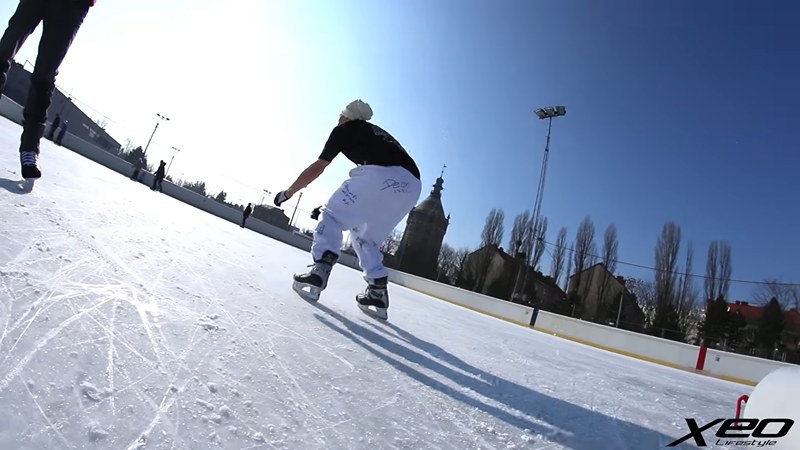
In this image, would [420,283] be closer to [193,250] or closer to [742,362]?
[742,362]

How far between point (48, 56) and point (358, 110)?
6.71ft

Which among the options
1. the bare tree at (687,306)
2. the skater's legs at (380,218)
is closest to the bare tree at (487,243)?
the bare tree at (687,306)

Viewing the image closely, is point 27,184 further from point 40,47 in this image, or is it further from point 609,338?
point 609,338

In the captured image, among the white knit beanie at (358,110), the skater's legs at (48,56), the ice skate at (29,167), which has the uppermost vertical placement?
the white knit beanie at (358,110)

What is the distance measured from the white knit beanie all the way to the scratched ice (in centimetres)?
146

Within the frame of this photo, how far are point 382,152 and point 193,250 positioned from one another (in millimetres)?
1444

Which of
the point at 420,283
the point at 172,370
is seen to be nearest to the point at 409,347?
the point at 172,370

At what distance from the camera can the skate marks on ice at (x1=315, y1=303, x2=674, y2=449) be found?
1108 millimetres

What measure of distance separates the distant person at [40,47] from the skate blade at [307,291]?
1.78m

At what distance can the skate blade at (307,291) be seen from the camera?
2491mm

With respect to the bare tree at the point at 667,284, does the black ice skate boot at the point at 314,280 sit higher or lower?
lower

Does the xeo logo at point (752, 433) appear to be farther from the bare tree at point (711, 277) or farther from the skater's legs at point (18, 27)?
the bare tree at point (711, 277)

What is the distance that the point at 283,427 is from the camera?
812 millimetres

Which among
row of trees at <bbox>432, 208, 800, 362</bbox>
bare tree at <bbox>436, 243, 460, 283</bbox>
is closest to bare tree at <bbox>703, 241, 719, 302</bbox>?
row of trees at <bbox>432, 208, 800, 362</bbox>
